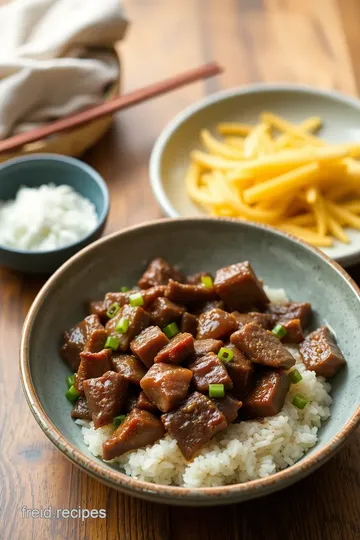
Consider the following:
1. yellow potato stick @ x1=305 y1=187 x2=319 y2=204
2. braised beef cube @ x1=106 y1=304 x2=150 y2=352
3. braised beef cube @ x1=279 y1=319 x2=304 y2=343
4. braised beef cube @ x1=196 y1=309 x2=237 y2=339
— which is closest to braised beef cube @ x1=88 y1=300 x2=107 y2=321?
braised beef cube @ x1=106 y1=304 x2=150 y2=352

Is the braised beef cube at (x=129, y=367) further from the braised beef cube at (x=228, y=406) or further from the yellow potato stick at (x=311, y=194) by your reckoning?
the yellow potato stick at (x=311, y=194)

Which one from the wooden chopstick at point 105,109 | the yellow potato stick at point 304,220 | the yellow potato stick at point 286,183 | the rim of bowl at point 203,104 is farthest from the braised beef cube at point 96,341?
the wooden chopstick at point 105,109

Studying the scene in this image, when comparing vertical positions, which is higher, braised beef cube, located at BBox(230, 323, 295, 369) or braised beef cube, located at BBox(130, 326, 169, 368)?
braised beef cube, located at BBox(130, 326, 169, 368)

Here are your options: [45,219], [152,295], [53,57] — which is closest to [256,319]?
[152,295]

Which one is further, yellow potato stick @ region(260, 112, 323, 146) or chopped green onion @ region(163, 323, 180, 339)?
yellow potato stick @ region(260, 112, 323, 146)

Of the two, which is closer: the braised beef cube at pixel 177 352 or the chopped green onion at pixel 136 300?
the braised beef cube at pixel 177 352

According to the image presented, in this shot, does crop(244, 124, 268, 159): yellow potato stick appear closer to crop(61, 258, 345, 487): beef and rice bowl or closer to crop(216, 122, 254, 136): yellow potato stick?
crop(216, 122, 254, 136): yellow potato stick

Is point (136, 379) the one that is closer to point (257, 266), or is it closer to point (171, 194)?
point (257, 266)
